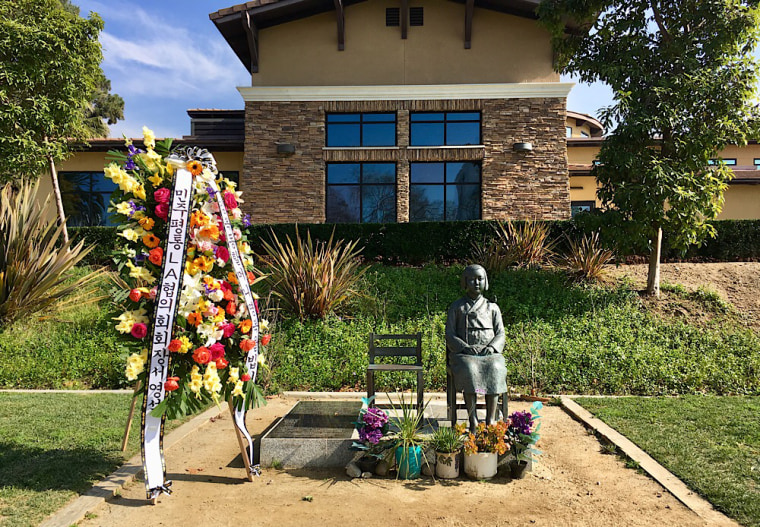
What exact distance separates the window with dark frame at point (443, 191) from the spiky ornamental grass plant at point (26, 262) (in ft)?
33.6

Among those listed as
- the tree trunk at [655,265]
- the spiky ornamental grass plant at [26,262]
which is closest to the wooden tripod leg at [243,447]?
the spiky ornamental grass plant at [26,262]

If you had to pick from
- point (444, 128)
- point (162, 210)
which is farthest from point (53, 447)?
point (444, 128)

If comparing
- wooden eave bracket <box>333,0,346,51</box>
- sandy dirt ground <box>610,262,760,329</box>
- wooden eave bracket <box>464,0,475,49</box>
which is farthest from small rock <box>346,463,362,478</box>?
wooden eave bracket <box>464,0,475,49</box>

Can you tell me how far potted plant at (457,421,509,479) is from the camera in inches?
184

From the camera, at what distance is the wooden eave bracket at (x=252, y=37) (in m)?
16.3

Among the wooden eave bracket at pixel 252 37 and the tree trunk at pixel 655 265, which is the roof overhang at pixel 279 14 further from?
the tree trunk at pixel 655 265

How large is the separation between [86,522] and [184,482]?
0.92 m

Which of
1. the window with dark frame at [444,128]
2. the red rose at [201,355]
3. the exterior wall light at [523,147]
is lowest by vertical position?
the red rose at [201,355]

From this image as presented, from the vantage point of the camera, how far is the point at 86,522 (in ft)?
12.5

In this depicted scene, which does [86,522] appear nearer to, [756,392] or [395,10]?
[756,392]

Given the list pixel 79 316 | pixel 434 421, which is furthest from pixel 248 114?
pixel 434 421

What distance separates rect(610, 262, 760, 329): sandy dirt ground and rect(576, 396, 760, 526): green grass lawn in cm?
452

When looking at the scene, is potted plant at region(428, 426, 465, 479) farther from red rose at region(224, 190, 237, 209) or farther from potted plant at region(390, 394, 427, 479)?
red rose at region(224, 190, 237, 209)

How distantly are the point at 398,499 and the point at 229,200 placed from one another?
2811 mm
